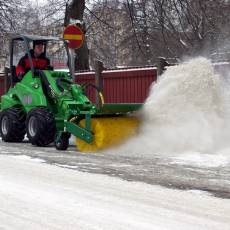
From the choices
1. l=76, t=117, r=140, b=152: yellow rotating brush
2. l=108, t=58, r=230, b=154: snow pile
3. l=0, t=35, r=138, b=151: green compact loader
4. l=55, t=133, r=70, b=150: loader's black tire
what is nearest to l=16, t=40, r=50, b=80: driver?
l=0, t=35, r=138, b=151: green compact loader

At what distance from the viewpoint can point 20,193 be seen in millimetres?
6031

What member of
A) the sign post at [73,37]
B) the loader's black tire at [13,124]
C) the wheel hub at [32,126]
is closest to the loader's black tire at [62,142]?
the wheel hub at [32,126]

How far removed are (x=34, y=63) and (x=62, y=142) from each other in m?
1.96

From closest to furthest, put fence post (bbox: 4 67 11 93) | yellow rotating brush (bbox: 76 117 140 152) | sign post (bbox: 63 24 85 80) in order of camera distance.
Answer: yellow rotating brush (bbox: 76 117 140 152) → sign post (bbox: 63 24 85 80) → fence post (bbox: 4 67 11 93)

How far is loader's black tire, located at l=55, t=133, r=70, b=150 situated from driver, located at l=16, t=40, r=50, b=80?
5.99 ft

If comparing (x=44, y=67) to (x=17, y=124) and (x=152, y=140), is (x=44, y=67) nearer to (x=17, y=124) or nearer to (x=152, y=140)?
(x=17, y=124)

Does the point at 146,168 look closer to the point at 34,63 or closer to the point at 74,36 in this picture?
the point at 34,63

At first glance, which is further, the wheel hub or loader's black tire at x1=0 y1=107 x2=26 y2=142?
loader's black tire at x1=0 y1=107 x2=26 y2=142

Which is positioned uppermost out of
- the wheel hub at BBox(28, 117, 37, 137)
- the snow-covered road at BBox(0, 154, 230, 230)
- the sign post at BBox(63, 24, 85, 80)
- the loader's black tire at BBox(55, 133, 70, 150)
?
the sign post at BBox(63, 24, 85, 80)

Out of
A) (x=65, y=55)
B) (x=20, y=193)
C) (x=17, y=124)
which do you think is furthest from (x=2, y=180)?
(x=65, y=55)

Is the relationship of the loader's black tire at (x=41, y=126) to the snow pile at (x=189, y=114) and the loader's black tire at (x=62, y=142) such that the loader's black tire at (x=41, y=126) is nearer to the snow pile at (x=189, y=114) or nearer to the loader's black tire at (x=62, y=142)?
the loader's black tire at (x=62, y=142)

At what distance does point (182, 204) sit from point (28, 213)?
59.1 inches

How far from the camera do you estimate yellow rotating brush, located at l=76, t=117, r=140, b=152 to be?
931 cm

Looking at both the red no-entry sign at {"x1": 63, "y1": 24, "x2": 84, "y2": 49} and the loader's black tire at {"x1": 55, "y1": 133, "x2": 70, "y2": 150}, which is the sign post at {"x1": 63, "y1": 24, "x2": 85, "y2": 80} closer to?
the red no-entry sign at {"x1": 63, "y1": 24, "x2": 84, "y2": 49}
